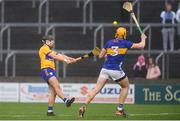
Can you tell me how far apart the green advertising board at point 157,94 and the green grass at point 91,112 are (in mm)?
997

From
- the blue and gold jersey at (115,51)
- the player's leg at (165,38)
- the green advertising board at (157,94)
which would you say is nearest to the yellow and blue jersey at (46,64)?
the blue and gold jersey at (115,51)

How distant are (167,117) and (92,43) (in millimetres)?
9959

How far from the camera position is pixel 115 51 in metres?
20.6

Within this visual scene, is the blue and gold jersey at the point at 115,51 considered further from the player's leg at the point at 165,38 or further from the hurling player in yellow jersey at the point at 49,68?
the player's leg at the point at 165,38

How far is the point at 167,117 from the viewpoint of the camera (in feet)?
66.3

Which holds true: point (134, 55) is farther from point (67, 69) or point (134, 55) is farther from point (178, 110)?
point (178, 110)

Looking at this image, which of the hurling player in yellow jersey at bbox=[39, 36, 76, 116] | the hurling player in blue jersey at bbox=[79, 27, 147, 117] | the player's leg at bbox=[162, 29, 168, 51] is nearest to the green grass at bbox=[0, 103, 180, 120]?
the hurling player in yellow jersey at bbox=[39, 36, 76, 116]

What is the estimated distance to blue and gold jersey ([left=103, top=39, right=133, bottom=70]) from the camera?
20.5m

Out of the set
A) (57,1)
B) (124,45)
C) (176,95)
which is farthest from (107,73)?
(57,1)

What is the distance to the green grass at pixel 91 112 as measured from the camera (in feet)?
65.9

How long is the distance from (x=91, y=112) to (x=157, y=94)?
212 inches

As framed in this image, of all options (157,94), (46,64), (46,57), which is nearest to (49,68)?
(46,64)

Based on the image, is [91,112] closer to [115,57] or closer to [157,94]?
[115,57]

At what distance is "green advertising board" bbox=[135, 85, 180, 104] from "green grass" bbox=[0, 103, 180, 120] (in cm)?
100
